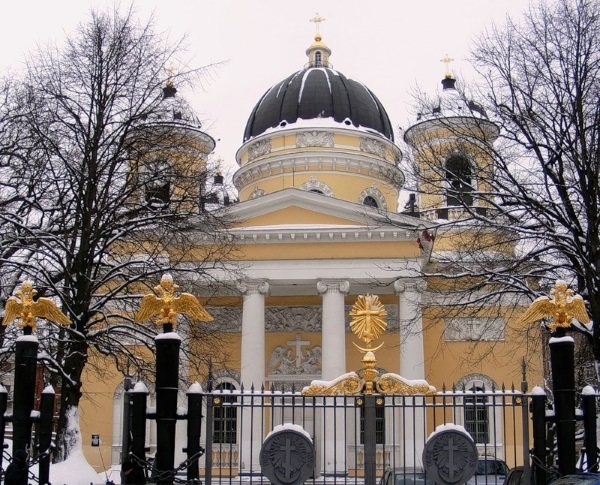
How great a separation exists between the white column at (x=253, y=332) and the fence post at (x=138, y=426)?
17824 mm

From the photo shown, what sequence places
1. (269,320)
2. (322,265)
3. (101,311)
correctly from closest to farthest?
(101,311), (322,265), (269,320)

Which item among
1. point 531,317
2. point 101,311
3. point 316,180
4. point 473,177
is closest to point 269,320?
point 316,180

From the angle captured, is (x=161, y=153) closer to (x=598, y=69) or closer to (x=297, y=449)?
(x=598, y=69)

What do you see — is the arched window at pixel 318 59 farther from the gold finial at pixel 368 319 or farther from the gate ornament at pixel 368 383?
the gate ornament at pixel 368 383

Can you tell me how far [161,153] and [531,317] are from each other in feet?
36.3

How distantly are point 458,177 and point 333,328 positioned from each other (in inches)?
412

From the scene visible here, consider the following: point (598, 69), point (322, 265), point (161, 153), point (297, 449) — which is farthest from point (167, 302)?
point (322, 265)

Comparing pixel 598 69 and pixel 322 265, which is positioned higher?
pixel 598 69

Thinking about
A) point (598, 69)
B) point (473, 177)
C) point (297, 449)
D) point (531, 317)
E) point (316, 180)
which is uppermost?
point (316, 180)

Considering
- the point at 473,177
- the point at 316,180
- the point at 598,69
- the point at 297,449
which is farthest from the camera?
the point at 316,180

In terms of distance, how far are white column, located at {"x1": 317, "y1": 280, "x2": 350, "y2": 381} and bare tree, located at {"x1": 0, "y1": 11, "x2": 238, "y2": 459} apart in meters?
8.05

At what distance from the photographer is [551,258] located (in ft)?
64.5

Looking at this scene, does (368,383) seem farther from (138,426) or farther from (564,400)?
(138,426)

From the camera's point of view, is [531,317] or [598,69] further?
[598,69]
